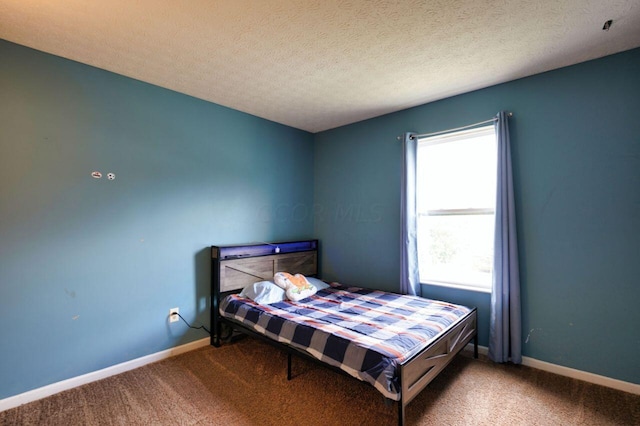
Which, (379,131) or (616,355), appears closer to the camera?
(616,355)

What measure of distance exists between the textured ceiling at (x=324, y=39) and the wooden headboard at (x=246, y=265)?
1.66 meters

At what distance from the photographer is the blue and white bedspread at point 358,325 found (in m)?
1.80

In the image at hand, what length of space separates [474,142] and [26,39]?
12.4ft

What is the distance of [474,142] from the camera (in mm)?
2992

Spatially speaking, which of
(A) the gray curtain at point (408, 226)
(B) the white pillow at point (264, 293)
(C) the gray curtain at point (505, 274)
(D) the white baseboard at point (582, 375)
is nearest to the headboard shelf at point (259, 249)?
(B) the white pillow at point (264, 293)

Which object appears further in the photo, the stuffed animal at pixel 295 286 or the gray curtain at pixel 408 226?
the gray curtain at pixel 408 226

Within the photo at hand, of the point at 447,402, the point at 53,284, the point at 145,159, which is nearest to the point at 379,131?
the point at 145,159

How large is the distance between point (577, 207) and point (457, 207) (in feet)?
3.09

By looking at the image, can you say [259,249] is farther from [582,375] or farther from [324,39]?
[582,375]

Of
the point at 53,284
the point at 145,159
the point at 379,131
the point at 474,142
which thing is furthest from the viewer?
the point at 379,131

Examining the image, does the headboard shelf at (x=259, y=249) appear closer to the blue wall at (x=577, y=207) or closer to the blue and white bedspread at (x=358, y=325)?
the blue and white bedspread at (x=358, y=325)

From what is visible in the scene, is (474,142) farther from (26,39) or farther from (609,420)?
(26,39)

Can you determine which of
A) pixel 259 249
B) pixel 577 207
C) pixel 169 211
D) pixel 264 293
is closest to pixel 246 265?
pixel 259 249

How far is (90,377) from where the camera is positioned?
93.4 inches
